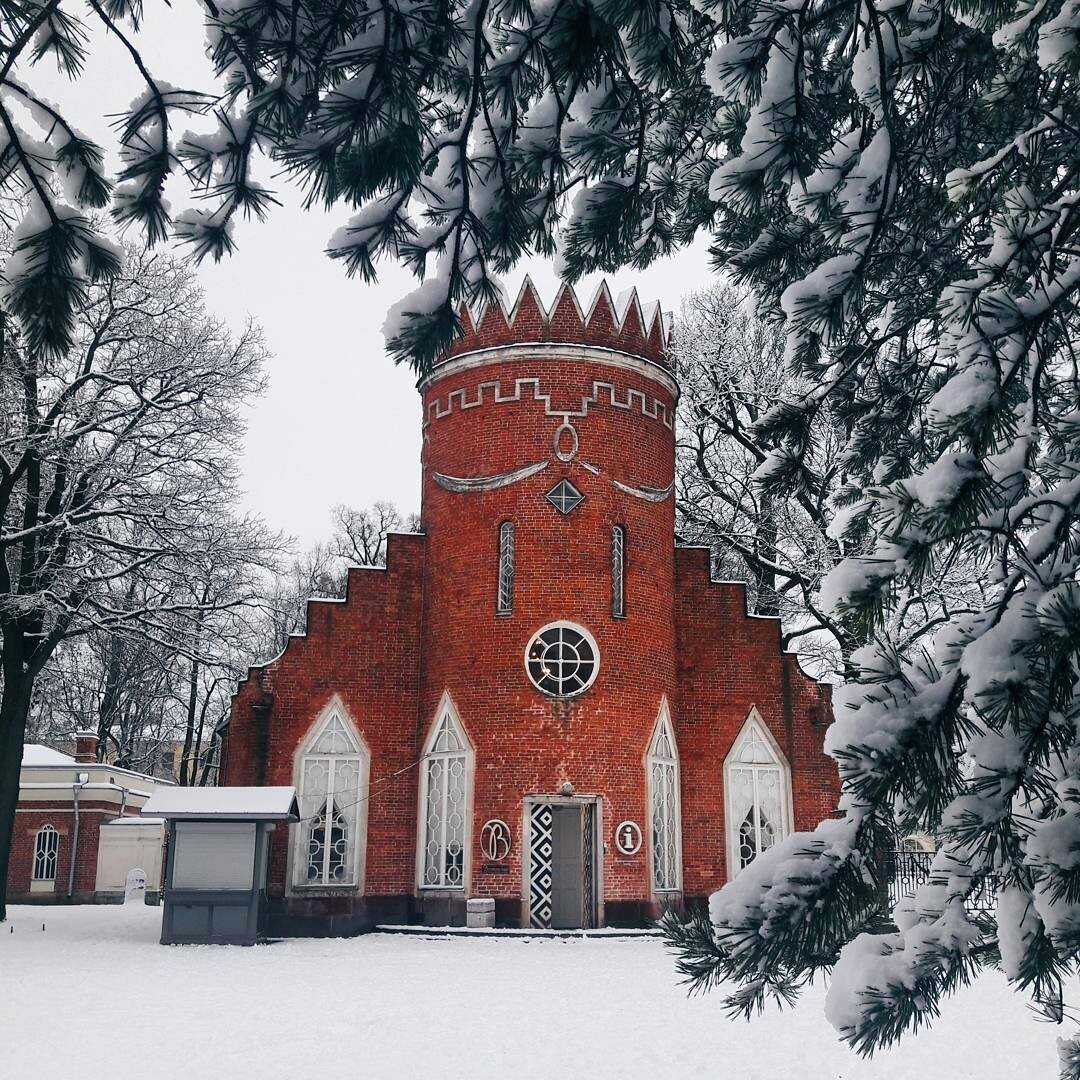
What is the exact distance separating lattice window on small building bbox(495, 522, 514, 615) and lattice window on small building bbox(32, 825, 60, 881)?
92.4 feet

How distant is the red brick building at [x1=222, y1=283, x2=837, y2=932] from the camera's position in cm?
1970

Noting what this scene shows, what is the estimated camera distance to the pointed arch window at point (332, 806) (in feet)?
66.4

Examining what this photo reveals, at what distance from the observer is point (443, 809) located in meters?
20.1

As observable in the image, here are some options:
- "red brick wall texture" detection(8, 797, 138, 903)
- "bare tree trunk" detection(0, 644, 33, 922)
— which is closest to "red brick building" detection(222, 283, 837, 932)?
"bare tree trunk" detection(0, 644, 33, 922)

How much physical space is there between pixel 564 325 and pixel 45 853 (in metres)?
30.8

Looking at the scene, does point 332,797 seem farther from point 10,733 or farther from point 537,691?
point 10,733

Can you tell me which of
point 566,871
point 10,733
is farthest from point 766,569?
point 10,733

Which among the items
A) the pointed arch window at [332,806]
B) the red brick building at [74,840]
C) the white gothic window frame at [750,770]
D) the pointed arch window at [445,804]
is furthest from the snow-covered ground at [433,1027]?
the red brick building at [74,840]

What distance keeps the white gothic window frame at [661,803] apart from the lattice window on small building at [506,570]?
3.29m

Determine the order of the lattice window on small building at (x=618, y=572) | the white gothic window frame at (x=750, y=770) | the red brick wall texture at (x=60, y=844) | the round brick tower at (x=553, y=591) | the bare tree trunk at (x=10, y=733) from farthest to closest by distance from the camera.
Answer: the red brick wall texture at (x=60, y=844)
the bare tree trunk at (x=10, y=733)
the white gothic window frame at (x=750, y=770)
the lattice window on small building at (x=618, y=572)
the round brick tower at (x=553, y=591)

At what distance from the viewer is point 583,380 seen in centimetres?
2120

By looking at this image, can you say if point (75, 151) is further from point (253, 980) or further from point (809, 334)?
point (253, 980)

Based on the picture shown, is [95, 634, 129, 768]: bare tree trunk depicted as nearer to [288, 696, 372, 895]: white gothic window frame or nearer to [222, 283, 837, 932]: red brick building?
[288, 696, 372, 895]: white gothic window frame

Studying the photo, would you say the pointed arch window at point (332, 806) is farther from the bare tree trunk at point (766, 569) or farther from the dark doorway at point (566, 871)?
the bare tree trunk at point (766, 569)
